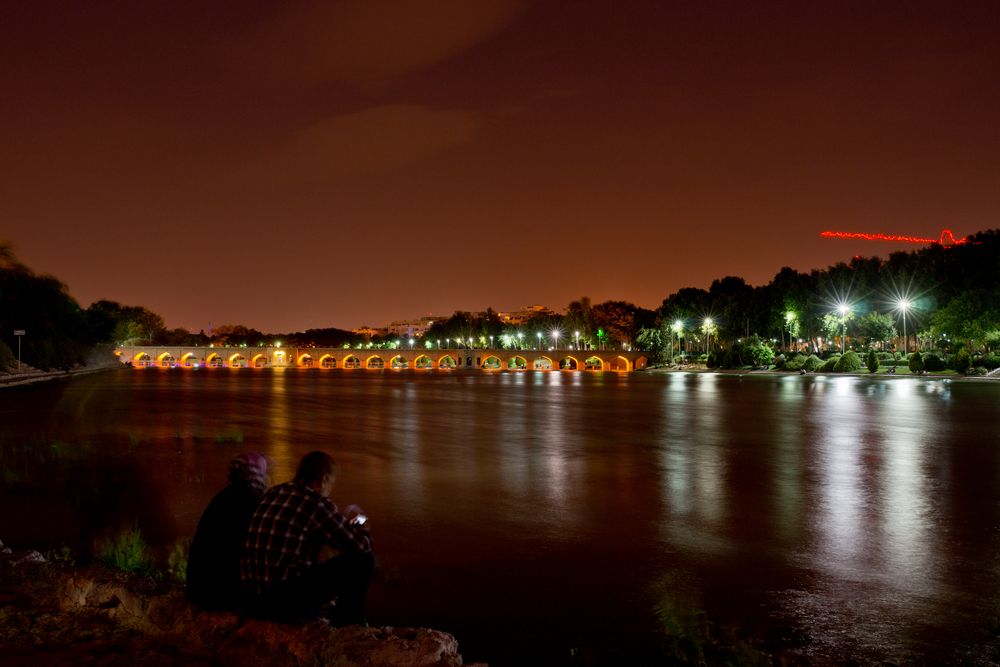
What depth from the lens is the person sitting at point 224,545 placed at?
18.6ft

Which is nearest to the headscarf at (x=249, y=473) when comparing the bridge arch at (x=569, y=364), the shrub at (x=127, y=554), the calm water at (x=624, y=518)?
the calm water at (x=624, y=518)

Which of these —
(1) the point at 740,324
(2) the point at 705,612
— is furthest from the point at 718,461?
(1) the point at 740,324

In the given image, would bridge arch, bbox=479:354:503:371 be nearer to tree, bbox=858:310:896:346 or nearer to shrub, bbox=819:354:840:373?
tree, bbox=858:310:896:346

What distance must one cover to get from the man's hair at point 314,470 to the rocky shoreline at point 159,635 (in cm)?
93

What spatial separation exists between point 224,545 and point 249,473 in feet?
1.68

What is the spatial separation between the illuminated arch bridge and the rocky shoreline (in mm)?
136256

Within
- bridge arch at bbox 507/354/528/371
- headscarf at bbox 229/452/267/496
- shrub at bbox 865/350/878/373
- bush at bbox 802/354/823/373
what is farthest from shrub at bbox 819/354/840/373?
bridge arch at bbox 507/354/528/371

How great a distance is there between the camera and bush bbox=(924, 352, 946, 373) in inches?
2762

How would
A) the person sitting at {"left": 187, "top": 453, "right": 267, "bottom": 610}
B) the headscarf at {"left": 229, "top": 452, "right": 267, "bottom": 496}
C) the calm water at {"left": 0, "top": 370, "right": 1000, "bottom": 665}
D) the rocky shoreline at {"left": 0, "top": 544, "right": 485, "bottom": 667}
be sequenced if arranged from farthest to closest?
the calm water at {"left": 0, "top": 370, "right": 1000, "bottom": 665}, the headscarf at {"left": 229, "top": 452, "right": 267, "bottom": 496}, the person sitting at {"left": 187, "top": 453, "right": 267, "bottom": 610}, the rocky shoreline at {"left": 0, "top": 544, "right": 485, "bottom": 667}

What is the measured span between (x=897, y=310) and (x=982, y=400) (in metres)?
56.0

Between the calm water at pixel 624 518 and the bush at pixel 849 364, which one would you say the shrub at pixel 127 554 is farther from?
the bush at pixel 849 364

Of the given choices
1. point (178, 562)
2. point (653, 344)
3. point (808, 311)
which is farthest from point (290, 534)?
point (653, 344)

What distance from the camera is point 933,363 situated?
70.3 m

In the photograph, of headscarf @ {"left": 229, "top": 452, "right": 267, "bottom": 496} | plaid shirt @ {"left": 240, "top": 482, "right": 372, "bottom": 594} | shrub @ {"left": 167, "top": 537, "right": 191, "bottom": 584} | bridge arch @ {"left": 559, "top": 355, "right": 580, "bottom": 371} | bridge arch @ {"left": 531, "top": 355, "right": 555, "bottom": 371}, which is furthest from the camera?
bridge arch @ {"left": 531, "top": 355, "right": 555, "bottom": 371}
